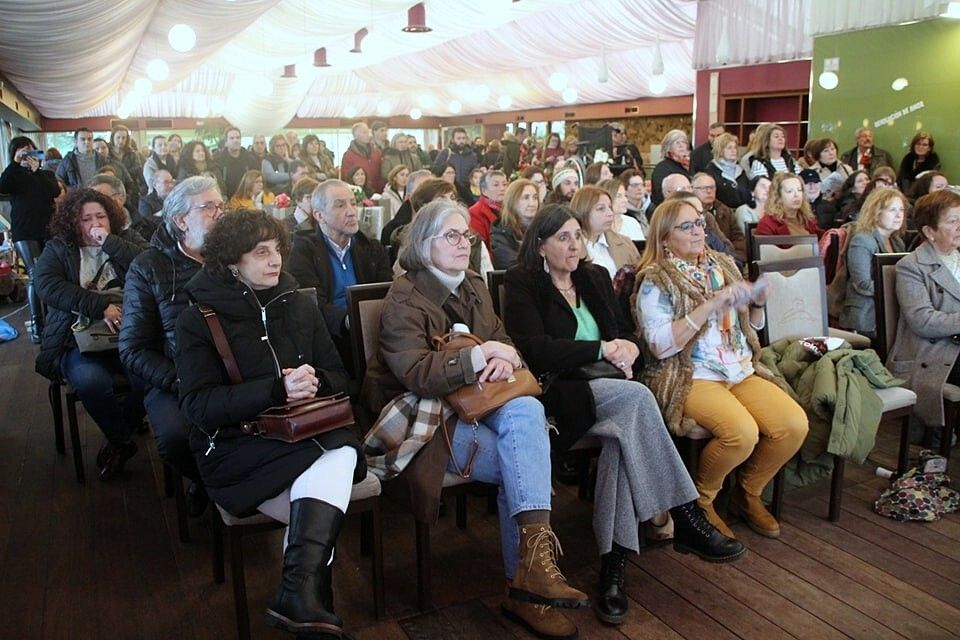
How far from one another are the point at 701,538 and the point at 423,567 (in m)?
0.96

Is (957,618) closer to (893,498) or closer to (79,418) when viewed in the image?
(893,498)

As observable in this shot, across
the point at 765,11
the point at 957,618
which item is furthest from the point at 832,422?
the point at 765,11

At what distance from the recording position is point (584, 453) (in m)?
2.66

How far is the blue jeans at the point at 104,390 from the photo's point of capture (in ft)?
10.6

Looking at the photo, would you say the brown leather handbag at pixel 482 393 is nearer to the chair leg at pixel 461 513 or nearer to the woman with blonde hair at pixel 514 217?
the chair leg at pixel 461 513

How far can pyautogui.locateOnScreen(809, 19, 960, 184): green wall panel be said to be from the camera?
8359mm

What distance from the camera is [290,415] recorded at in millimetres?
2076

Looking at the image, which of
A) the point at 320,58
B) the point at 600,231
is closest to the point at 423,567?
the point at 600,231

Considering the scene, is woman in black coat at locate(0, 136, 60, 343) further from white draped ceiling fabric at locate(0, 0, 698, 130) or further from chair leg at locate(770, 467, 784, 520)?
chair leg at locate(770, 467, 784, 520)

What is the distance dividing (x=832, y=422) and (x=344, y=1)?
8692 mm

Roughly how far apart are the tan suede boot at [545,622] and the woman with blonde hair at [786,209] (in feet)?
10.0

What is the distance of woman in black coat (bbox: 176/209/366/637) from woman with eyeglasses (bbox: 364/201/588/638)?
0.22m

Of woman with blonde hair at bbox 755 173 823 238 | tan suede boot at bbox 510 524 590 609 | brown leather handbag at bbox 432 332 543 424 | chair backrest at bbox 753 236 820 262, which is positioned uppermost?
woman with blonde hair at bbox 755 173 823 238

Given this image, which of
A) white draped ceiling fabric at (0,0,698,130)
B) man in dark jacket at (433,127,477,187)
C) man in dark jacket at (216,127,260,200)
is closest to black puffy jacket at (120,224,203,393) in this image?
white draped ceiling fabric at (0,0,698,130)
